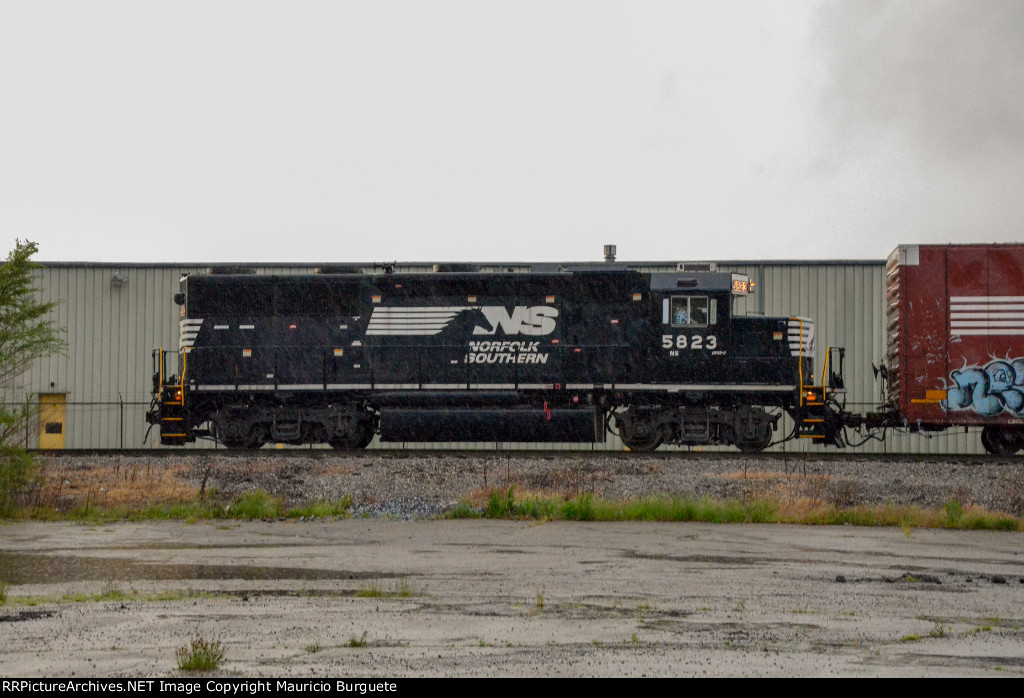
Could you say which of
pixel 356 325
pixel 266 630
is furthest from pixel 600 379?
pixel 266 630

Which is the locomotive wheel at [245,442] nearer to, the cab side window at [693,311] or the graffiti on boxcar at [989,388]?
the cab side window at [693,311]

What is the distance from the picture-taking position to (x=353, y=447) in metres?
23.9

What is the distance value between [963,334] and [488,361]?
9.92 meters

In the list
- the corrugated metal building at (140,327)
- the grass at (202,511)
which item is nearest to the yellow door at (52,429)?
the corrugated metal building at (140,327)

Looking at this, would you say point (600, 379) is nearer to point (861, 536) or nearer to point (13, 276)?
point (861, 536)

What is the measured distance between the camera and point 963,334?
2216 centimetres

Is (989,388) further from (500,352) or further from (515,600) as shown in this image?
(515,600)

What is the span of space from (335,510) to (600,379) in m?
8.20

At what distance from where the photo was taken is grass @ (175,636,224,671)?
645 centimetres

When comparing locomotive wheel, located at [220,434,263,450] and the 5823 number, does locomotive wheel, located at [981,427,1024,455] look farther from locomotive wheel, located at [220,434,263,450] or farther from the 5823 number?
locomotive wheel, located at [220,434,263,450]

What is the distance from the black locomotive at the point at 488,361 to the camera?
22.8m

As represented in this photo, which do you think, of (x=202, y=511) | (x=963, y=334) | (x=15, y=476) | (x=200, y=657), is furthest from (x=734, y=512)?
(x=15, y=476)

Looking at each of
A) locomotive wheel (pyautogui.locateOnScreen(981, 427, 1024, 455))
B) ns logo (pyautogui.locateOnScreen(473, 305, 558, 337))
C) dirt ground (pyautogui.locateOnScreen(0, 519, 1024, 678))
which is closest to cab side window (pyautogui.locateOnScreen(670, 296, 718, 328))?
ns logo (pyautogui.locateOnScreen(473, 305, 558, 337))

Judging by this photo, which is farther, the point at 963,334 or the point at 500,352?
the point at 500,352
